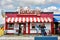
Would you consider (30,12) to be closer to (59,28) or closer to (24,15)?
(24,15)

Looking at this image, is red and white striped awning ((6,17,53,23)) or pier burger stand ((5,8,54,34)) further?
pier burger stand ((5,8,54,34))

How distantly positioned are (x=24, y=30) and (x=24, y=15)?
9.86 ft

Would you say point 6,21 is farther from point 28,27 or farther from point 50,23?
point 50,23

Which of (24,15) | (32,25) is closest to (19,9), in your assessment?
(24,15)

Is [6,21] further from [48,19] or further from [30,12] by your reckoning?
[48,19]

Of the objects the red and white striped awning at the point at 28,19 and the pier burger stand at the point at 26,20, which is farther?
the pier burger stand at the point at 26,20

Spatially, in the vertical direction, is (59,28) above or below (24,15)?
below

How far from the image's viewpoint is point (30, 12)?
42000mm

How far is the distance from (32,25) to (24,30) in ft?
6.02

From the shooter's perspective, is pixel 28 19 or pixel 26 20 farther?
pixel 28 19

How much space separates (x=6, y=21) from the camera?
40.1 metres

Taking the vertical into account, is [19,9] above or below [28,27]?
above

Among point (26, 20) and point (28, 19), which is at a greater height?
point (28, 19)

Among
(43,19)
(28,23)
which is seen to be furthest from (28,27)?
(43,19)
